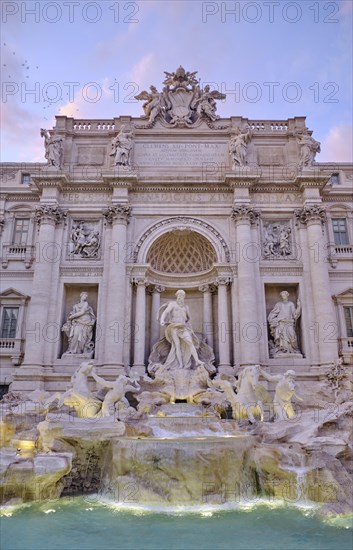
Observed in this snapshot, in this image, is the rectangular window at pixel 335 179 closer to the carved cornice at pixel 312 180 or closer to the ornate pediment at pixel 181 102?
the carved cornice at pixel 312 180

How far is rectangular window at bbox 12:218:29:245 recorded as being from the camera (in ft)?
66.1

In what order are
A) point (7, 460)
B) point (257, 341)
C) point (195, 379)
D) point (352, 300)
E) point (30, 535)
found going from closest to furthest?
point (30, 535) → point (7, 460) → point (195, 379) → point (257, 341) → point (352, 300)

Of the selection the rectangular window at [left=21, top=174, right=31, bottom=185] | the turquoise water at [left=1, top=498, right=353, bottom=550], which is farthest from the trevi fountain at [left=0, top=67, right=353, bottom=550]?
the turquoise water at [left=1, top=498, right=353, bottom=550]

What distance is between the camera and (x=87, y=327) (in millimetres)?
18031

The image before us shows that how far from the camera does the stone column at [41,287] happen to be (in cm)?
1722

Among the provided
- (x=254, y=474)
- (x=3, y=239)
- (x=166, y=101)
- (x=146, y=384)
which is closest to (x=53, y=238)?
(x=3, y=239)

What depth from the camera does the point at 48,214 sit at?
19000 mm

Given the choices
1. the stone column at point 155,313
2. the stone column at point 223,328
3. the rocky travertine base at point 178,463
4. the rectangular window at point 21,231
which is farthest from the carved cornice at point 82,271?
the rocky travertine base at point 178,463

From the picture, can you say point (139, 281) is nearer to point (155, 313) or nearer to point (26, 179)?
point (155, 313)

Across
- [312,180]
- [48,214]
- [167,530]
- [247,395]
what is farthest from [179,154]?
[167,530]

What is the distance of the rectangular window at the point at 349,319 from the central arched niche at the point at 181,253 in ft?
20.8

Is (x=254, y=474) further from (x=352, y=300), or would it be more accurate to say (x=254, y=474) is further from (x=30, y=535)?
(x=352, y=300)

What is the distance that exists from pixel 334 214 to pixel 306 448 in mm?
13363

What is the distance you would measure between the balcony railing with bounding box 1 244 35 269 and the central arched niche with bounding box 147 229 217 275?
5.60 meters
